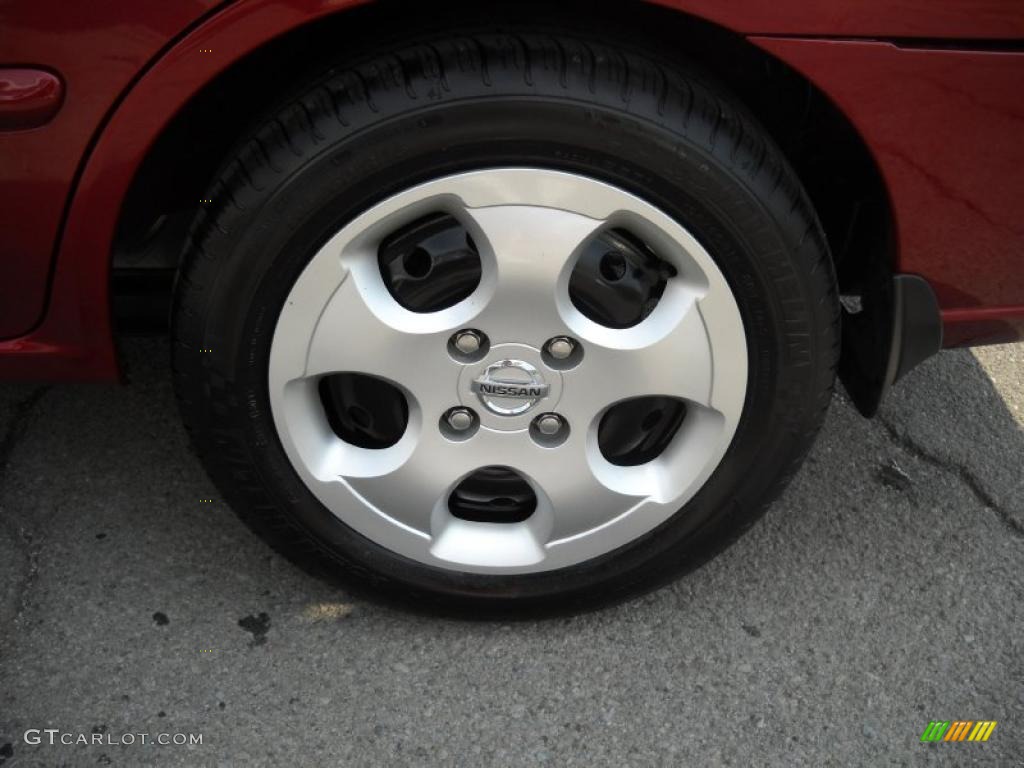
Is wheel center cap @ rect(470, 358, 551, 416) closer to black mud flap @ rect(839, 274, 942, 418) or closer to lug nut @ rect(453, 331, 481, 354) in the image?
lug nut @ rect(453, 331, 481, 354)

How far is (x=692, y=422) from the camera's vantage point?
1646 mm

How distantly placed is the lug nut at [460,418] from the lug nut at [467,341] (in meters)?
0.11

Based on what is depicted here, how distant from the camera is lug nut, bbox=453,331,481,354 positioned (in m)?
1.52


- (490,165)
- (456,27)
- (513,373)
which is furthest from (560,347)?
(456,27)

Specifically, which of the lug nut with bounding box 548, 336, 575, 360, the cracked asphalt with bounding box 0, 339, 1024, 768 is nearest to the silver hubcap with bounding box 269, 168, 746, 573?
the lug nut with bounding box 548, 336, 575, 360

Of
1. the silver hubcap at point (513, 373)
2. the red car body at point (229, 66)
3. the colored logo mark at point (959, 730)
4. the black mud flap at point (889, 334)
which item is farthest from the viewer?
the colored logo mark at point (959, 730)

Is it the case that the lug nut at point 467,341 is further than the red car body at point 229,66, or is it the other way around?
the lug nut at point 467,341

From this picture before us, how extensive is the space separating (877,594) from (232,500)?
1.18m

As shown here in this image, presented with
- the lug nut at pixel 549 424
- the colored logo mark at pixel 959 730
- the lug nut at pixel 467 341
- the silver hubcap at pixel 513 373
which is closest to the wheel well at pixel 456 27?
the silver hubcap at pixel 513 373

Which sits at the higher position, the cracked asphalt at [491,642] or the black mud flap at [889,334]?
the black mud flap at [889,334]

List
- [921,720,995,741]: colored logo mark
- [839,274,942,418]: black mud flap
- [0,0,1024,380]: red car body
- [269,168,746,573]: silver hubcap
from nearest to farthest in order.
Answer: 1. [0,0,1024,380]: red car body
2. [269,168,746,573]: silver hubcap
3. [839,274,942,418]: black mud flap
4. [921,720,995,741]: colored logo mark

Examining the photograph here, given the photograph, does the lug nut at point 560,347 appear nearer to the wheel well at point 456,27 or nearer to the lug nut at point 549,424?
the lug nut at point 549,424

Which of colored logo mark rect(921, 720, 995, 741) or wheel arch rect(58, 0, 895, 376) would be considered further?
colored logo mark rect(921, 720, 995, 741)

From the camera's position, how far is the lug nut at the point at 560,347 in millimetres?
1525
